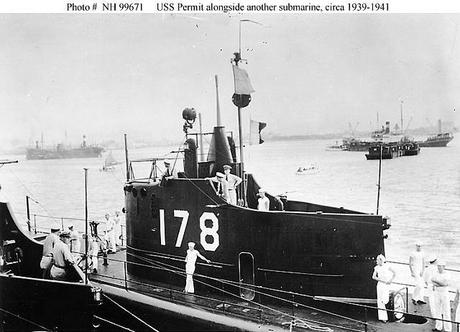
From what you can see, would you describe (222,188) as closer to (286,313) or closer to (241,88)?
(241,88)

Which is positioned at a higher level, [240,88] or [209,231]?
[240,88]

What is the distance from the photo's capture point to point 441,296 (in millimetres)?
9039

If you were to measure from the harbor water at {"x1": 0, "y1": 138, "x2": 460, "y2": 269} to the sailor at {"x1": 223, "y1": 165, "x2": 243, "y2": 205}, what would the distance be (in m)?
15.2

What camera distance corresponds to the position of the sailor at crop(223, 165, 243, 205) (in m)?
10.6

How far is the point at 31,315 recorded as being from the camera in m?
11.4

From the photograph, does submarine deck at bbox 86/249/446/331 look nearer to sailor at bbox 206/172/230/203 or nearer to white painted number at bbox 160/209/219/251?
white painted number at bbox 160/209/219/251

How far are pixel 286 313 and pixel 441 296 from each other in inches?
117

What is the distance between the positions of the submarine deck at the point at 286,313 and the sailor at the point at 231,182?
6.69ft

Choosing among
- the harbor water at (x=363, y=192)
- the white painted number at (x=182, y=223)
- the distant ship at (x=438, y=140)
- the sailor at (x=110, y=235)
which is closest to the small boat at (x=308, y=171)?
the harbor water at (x=363, y=192)

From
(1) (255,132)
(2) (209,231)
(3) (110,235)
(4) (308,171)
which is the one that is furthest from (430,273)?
(4) (308,171)

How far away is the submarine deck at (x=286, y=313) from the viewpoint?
357 inches

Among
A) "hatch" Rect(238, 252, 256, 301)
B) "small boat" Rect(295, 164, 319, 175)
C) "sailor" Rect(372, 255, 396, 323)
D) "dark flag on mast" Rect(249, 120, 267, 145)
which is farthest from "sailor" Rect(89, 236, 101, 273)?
"small boat" Rect(295, 164, 319, 175)

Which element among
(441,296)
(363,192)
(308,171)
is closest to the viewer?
(441,296)

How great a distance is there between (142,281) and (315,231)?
198 inches
